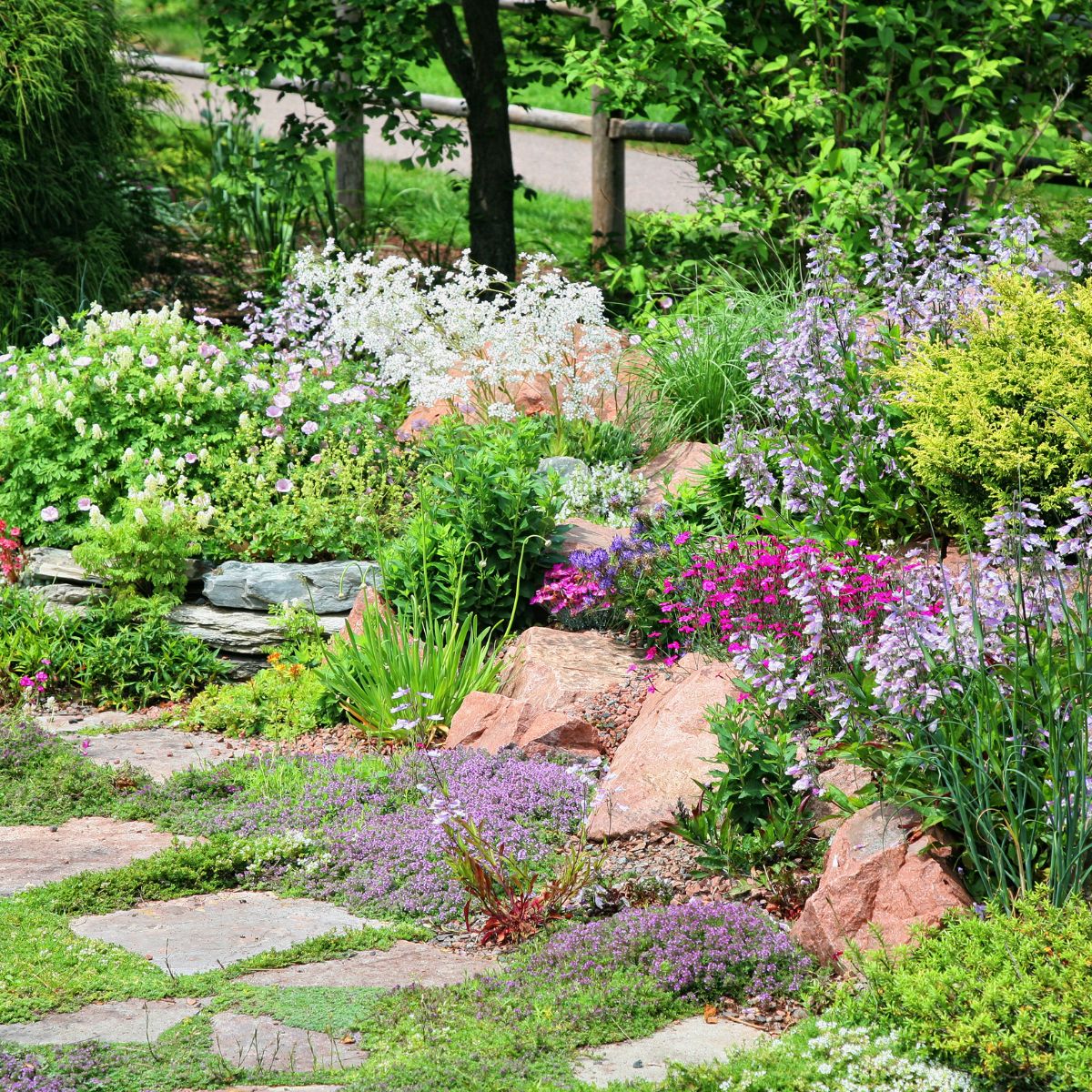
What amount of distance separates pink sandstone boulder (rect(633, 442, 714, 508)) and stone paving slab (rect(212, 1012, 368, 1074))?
11.6 ft

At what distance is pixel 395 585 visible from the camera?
5.64 meters

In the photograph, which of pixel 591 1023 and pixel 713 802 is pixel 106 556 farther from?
pixel 591 1023

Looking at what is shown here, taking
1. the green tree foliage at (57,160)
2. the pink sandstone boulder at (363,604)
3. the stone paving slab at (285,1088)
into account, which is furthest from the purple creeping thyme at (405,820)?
the green tree foliage at (57,160)

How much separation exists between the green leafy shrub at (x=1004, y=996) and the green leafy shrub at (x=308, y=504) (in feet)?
12.0

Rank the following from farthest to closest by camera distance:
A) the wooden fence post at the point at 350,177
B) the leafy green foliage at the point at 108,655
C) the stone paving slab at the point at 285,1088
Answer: the wooden fence post at the point at 350,177, the leafy green foliage at the point at 108,655, the stone paving slab at the point at 285,1088

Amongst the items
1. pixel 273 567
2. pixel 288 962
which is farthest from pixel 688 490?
pixel 288 962

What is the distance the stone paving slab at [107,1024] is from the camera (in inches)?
122

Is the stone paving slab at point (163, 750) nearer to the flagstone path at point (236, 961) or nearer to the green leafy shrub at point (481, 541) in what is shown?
the flagstone path at point (236, 961)

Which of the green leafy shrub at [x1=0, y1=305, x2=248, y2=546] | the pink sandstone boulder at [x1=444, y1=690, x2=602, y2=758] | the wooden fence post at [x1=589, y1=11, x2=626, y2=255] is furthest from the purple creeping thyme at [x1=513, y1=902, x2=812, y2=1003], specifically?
the wooden fence post at [x1=589, y1=11, x2=626, y2=255]

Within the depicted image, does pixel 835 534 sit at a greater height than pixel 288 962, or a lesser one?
greater

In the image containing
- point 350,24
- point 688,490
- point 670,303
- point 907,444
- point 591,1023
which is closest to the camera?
point 591,1023

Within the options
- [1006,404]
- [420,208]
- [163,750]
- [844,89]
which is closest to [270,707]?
[163,750]

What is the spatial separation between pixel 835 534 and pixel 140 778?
2830mm

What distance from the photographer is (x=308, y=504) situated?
20.5 feet
